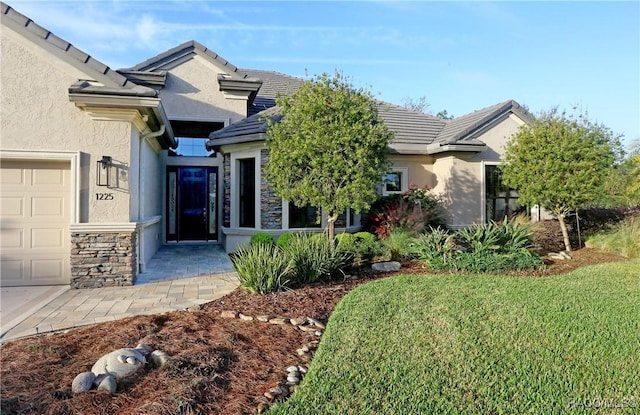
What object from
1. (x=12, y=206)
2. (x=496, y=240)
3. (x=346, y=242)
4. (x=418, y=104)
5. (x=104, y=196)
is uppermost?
(x=418, y=104)

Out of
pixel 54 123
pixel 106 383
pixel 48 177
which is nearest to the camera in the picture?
pixel 106 383

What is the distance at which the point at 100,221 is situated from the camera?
752 centimetres

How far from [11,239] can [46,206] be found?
87 cm

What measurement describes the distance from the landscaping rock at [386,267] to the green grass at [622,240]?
6.38 metres

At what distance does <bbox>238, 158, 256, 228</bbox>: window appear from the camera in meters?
11.7

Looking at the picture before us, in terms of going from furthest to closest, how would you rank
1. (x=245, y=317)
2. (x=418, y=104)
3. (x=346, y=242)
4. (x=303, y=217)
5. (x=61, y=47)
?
(x=418, y=104), (x=303, y=217), (x=346, y=242), (x=61, y=47), (x=245, y=317)

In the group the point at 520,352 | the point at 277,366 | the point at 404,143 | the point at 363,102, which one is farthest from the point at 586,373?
the point at 404,143

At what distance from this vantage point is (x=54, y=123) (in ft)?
24.0

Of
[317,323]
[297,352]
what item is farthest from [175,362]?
[317,323]

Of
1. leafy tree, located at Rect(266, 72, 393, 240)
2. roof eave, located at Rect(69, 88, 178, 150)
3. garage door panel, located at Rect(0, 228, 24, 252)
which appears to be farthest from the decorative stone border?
garage door panel, located at Rect(0, 228, 24, 252)

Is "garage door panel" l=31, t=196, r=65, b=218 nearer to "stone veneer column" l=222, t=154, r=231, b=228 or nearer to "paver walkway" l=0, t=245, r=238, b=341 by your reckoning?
"paver walkway" l=0, t=245, r=238, b=341

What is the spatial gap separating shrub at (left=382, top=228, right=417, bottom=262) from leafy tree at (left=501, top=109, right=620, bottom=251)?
4062mm

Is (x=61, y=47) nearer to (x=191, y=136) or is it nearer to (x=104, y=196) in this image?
(x=104, y=196)

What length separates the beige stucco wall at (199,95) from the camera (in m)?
14.0
